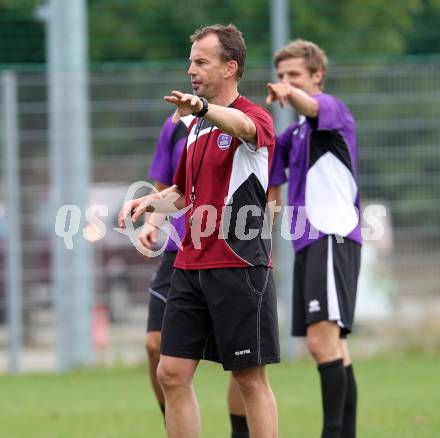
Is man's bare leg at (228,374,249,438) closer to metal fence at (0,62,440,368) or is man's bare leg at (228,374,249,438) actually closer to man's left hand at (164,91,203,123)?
man's left hand at (164,91,203,123)

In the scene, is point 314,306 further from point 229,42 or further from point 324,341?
point 229,42

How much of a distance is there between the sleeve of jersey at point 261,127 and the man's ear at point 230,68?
0.63ft

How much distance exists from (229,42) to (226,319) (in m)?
1.31

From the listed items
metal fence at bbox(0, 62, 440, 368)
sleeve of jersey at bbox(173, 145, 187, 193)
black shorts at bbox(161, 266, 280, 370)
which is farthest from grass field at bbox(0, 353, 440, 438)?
sleeve of jersey at bbox(173, 145, 187, 193)

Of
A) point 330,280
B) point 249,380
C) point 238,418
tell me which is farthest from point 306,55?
point 249,380

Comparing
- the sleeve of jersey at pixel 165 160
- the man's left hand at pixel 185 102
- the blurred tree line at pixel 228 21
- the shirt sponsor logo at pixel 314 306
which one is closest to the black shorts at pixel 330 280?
the shirt sponsor logo at pixel 314 306

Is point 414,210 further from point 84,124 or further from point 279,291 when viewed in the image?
point 84,124

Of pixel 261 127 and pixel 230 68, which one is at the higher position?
pixel 230 68

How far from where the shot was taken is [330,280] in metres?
6.90

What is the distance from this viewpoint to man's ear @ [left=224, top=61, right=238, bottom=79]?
18.5ft

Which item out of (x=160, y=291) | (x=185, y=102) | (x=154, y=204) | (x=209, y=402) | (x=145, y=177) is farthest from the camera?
(x=145, y=177)

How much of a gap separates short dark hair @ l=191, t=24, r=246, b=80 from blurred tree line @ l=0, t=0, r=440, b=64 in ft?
32.7

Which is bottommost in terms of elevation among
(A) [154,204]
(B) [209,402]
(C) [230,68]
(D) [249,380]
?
(B) [209,402]

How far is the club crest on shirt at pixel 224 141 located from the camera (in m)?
5.59
